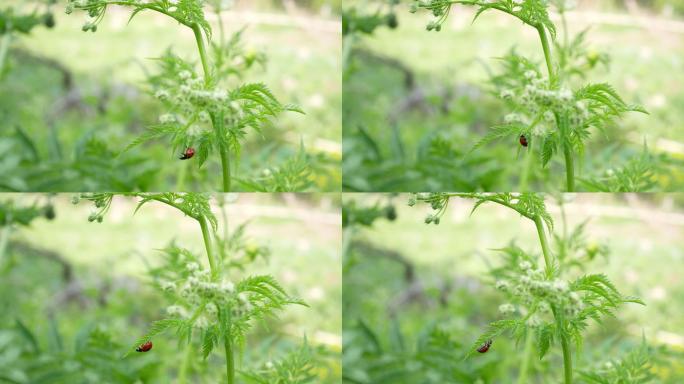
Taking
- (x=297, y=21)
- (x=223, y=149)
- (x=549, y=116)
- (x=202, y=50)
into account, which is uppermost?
(x=297, y=21)

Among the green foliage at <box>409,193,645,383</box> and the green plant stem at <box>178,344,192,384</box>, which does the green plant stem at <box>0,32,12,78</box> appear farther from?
the green foliage at <box>409,193,645,383</box>

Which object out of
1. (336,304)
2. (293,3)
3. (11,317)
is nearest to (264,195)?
(336,304)

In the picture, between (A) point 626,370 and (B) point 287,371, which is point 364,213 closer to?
(B) point 287,371

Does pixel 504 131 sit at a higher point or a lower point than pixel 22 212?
higher

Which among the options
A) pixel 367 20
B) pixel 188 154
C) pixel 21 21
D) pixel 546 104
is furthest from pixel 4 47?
pixel 546 104

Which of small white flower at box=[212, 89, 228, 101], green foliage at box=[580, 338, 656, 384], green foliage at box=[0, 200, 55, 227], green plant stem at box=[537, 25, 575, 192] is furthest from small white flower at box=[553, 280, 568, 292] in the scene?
green foliage at box=[0, 200, 55, 227]

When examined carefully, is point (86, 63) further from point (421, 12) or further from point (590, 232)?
point (590, 232)
